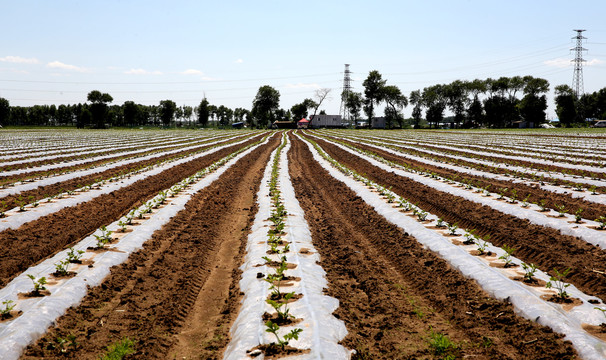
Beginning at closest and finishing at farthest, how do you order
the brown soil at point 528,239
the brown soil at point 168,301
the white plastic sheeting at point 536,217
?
the brown soil at point 168,301 < the brown soil at point 528,239 < the white plastic sheeting at point 536,217

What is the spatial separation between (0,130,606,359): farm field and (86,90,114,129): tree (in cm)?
10865

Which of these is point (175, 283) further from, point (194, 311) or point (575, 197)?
point (575, 197)

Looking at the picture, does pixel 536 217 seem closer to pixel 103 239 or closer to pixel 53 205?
pixel 103 239

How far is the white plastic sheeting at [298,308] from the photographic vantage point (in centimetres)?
385

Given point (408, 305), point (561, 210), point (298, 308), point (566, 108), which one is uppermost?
point (566, 108)

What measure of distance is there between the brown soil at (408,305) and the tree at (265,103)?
128 metres

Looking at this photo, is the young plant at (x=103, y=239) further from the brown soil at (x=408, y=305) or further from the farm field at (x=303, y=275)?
the brown soil at (x=408, y=305)

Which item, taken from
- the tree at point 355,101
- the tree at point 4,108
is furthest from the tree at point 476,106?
the tree at point 4,108

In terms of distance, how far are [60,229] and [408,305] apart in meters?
7.44

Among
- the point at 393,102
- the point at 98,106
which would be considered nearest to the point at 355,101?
the point at 393,102

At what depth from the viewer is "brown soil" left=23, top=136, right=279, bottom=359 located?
13.6ft

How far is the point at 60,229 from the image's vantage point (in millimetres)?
8156

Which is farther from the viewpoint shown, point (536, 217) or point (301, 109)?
point (301, 109)

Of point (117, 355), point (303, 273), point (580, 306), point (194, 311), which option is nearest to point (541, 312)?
point (580, 306)
